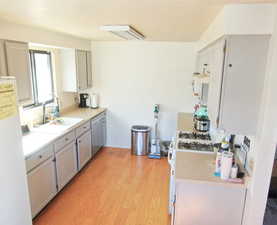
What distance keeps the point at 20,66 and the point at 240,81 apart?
7.46 feet

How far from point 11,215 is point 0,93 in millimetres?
1022

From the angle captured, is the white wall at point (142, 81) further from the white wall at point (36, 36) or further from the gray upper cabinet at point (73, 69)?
the white wall at point (36, 36)

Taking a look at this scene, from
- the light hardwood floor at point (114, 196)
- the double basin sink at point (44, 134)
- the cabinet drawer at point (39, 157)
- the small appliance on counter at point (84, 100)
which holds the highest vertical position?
the small appliance on counter at point (84, 100)

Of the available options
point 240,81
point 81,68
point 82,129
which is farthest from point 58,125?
point 240,81

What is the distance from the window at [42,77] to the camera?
3475mm

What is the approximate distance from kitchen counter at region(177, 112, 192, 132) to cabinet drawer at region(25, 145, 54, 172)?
1936 millimetres

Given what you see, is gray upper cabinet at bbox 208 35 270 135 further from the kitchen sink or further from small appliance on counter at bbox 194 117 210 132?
the kitchen sink

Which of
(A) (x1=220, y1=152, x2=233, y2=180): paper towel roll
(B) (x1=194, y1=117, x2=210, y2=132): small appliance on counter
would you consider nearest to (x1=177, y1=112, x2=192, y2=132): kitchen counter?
(B) (x1=194, y1=117, x2=210, y2=132): small appliance on counter

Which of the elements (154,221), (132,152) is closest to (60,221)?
(154,221)

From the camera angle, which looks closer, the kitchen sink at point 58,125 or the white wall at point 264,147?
the white wall at point 264,147

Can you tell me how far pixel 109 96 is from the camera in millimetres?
4715

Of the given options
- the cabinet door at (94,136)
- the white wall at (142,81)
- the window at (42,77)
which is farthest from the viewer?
the white wall at (142,81)

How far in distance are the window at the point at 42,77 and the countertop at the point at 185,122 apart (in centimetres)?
233

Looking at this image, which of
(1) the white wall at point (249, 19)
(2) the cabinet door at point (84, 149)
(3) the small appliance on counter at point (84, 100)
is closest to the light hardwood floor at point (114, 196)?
(2) the cabinet door at point (84, 149)
